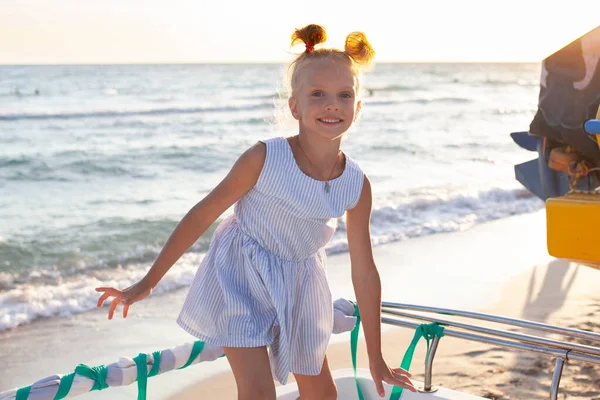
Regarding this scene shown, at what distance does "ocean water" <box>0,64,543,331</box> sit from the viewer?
725 centimetres

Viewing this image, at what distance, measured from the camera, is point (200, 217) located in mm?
2299

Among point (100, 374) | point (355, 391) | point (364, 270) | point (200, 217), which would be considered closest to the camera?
point (100, 374)

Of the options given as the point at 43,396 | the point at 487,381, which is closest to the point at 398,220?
the point at 487,381

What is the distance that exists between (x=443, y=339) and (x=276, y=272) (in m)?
2.84

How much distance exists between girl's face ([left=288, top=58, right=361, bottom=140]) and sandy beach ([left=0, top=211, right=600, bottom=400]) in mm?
2169

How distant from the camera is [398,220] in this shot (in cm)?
927

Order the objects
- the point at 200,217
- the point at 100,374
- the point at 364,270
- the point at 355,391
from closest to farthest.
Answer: the point at 100,374 < the point at 200,217 < the point at 364,270 < the point at 355,391

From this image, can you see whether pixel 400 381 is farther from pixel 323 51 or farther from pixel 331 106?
pixel 323 51

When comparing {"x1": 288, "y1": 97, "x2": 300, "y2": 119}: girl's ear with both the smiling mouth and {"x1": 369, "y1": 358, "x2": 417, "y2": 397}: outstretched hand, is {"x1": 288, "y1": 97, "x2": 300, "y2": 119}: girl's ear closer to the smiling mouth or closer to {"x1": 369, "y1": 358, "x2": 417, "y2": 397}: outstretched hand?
the smiling mouth

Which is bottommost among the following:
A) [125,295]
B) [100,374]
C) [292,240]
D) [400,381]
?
[400,381]

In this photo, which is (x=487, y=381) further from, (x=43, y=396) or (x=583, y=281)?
(x=43, y=396)

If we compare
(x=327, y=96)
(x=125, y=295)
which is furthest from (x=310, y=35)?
(x=125, y=295)

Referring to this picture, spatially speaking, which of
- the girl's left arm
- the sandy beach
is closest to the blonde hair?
the girl's left arm

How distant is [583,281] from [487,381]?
7.43 ft
